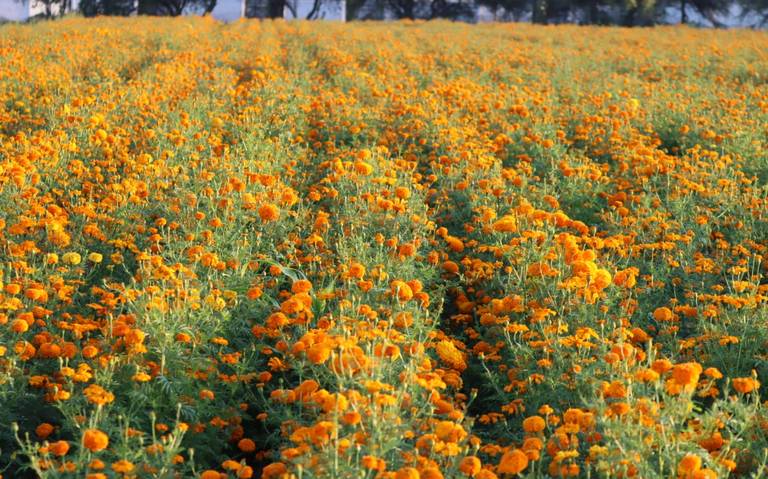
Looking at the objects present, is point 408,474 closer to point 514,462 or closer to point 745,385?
point 514,462

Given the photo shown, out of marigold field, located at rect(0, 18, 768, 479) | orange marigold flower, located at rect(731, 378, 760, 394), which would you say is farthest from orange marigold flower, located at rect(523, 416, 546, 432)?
orange marigold flower, located at rect(731, 378, 760, 394)

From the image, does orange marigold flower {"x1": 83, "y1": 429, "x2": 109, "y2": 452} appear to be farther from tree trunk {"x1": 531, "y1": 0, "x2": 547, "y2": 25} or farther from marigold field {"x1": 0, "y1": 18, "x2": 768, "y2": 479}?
tree trunk {"x1": 531, "y1": 0, "x2": 547, "y2": 25}

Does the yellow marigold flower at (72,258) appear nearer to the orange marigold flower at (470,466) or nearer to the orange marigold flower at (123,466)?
the orange marigold flower at (123,466)

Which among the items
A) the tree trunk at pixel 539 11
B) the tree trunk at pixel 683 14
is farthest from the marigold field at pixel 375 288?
the tree trunk at pixel 683 14

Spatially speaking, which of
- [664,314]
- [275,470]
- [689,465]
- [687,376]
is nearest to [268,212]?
[664,314]

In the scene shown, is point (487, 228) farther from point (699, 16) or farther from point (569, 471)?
point (699, 16)

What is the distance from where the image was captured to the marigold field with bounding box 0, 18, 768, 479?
10.2ft

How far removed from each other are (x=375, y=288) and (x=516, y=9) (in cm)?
4110

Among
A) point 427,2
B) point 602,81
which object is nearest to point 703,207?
point 602,81

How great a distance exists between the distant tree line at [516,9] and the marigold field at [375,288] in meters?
31.9

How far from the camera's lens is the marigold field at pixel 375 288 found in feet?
10.2

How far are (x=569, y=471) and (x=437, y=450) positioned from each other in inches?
19.0

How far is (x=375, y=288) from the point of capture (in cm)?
443

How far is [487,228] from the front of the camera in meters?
5.55
